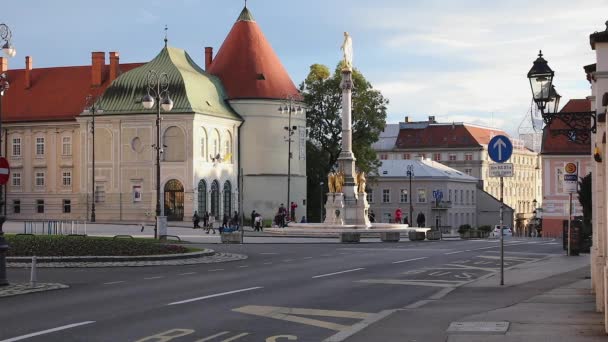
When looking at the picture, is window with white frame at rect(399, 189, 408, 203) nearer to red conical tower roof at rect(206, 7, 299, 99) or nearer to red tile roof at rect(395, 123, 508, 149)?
red tile roof at rect(395, 123, 508, 149)

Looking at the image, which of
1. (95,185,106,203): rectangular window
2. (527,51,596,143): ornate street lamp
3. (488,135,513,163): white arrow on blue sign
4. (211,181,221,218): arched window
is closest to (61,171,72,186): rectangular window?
(95,185,106,203): rectangular window

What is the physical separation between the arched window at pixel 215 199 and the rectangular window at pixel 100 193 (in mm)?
9196

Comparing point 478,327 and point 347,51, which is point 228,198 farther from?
point 478,327

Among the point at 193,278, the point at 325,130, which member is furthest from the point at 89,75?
the point at 193,278

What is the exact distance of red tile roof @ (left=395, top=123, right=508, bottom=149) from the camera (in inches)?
6531

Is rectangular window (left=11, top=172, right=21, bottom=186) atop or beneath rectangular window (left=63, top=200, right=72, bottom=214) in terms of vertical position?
atop

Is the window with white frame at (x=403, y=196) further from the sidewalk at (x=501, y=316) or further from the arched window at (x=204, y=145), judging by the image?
the sidewalk at (x=501, y=316)

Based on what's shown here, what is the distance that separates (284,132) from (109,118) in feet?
55.1

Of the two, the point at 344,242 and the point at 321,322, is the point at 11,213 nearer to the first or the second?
the point at 344,242

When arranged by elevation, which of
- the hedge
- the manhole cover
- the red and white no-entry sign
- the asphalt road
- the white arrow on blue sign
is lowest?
the asphalt road

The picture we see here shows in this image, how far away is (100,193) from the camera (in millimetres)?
92562

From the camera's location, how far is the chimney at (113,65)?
101312 millimetres

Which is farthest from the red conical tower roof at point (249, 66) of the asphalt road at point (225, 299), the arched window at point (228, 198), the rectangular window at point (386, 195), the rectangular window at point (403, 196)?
the asphalt road at point (225, 299)

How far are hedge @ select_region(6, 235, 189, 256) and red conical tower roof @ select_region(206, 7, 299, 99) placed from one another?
6535 centimetres
